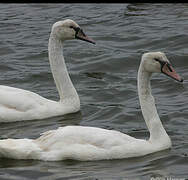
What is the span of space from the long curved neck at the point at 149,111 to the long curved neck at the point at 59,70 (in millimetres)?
2614

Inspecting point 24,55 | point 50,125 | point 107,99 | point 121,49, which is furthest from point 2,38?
point 50,125

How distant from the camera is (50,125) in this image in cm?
1168

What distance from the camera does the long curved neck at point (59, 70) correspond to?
1255cm

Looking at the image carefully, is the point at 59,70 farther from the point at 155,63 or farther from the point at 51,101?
the point at 155,63

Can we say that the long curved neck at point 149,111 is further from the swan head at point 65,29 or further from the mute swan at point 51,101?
Answer: the swan head at point 65,29

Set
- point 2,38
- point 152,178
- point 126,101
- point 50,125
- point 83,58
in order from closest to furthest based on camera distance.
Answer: point 152,178 → point 50,125 → point 126,101 → point 83,58 → point 2,38

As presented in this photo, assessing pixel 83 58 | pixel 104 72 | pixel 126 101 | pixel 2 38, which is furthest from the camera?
pixel 2 38

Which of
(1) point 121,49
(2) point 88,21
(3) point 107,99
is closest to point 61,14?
(2) point 88,21

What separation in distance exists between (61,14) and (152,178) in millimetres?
11346

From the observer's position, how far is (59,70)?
41.7 ft

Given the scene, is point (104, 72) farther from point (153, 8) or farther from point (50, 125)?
point (153, 8)

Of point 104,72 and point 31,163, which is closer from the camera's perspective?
point 31,163

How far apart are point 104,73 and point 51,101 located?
A: 9.94 feet

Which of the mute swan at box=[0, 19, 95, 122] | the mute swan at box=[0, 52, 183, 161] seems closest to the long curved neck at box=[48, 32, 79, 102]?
the mute swan at box=[0, 19, 95, 122]
